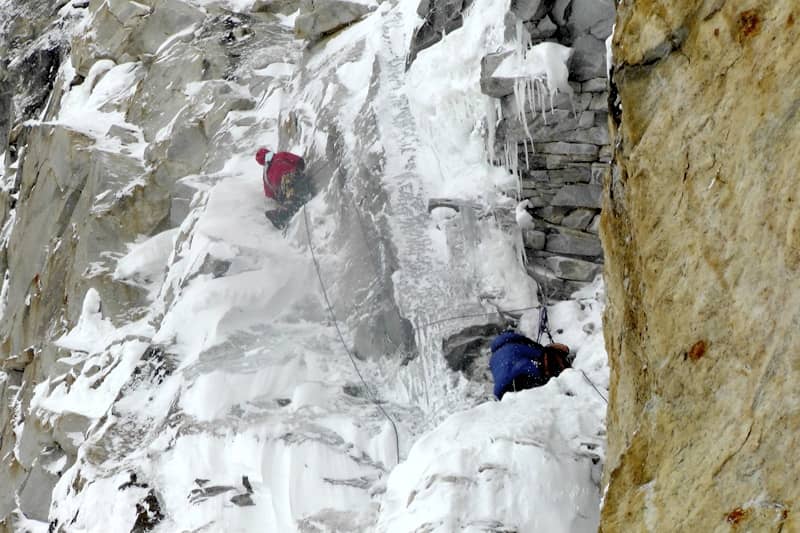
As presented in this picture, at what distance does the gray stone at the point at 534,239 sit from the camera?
6.57m

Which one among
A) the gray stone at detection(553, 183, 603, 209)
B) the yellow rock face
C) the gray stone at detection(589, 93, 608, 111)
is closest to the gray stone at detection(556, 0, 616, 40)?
the gray stone at detection(589, 93, 608, 111)

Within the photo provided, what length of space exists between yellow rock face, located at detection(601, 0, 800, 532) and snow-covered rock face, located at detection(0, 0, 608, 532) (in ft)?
4.21

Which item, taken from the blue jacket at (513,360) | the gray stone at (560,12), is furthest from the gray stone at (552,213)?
the gray stone at (560,12)

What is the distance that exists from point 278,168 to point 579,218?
3650 millimetres

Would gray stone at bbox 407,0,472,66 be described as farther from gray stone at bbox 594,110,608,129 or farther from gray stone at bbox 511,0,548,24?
gray stone at bbox 594,110,608,129

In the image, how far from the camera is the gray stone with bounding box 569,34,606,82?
6172mm

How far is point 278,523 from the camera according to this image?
530 cm

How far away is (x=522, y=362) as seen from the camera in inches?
219

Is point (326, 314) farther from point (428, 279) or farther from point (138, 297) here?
point (138, 297)

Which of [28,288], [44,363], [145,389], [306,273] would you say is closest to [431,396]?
[306,273]

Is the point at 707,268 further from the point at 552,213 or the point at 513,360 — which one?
the point at 552,213

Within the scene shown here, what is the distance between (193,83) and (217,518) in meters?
7.98

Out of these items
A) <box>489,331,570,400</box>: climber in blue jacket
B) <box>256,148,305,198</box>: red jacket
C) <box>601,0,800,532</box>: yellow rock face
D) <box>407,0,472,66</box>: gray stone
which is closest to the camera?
<box>601,0,800,532</box>: yellow rock face

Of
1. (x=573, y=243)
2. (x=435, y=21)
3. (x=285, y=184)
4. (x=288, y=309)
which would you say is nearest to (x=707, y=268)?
(x=573, y=243)
